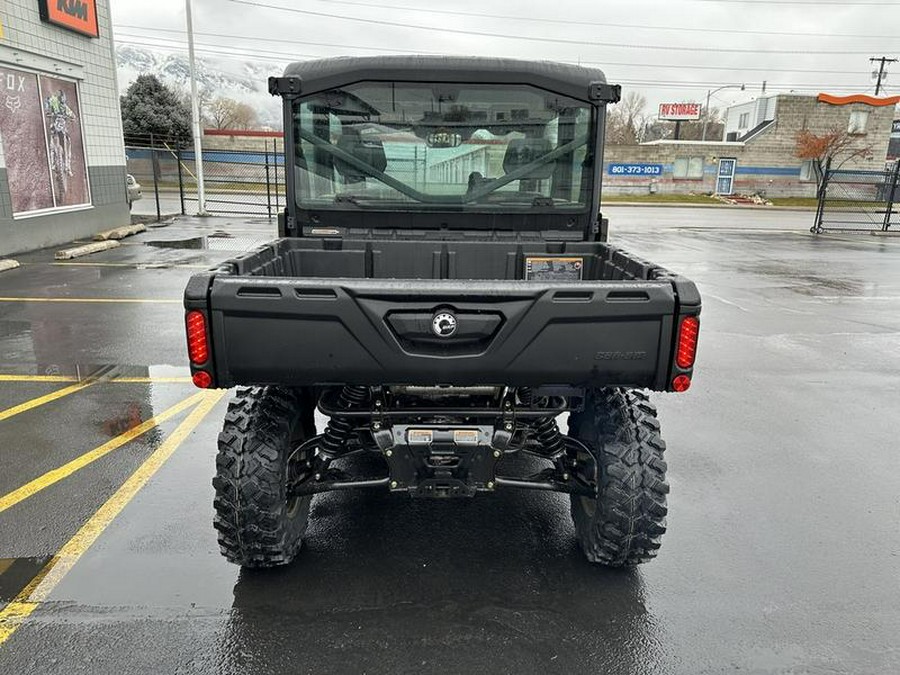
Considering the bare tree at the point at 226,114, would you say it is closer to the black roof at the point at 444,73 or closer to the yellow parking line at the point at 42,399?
the yellow parking line at the point at 42,399

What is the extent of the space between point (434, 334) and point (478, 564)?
4.61ft

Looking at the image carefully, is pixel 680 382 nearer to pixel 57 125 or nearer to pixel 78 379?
pixel 78 379

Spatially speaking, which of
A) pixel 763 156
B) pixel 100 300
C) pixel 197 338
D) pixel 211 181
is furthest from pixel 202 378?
pixel 763 156

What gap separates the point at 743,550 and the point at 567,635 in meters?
1.30

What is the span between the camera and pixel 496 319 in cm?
272

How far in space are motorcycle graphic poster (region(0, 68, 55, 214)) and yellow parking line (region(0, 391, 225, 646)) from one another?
1014 centimetres

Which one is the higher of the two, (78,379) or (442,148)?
(442,148)

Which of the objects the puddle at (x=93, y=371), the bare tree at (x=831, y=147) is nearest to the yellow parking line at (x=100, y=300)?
the puddle at (x=93, y=371)

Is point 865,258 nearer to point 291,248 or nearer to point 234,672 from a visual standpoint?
point 291,248

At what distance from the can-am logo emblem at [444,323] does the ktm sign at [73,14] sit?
14083 millimetres

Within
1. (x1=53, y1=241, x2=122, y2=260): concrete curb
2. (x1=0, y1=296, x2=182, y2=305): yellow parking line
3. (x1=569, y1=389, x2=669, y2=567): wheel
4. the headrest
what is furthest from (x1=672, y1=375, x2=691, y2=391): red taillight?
(x1=53, y1=241, x2=122, y2=260): concrete curb

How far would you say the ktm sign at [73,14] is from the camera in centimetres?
1278

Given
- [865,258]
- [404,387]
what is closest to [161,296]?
[404,387]

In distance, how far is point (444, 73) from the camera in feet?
13.3
